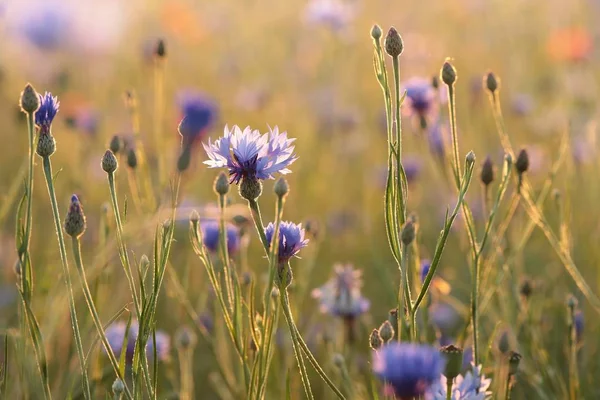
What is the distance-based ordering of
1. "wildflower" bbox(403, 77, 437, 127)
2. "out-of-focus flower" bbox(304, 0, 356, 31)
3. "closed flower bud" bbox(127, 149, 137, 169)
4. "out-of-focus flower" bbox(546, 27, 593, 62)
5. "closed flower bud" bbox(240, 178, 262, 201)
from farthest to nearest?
"out-of-focus flower" bbox(546, 27, 593, 62) < "out-of-focus flower" bbox(304, 0, 356, 31) < "wildflower" bbox(403, 77, 437, 127) < "closed flower bud" bbox(127, 149, 137, 169) < "closed flower bud" bbox(240, 178, 262, 201)

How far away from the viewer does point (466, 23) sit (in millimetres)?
4527

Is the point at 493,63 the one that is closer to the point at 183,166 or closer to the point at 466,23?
the point at 466,23

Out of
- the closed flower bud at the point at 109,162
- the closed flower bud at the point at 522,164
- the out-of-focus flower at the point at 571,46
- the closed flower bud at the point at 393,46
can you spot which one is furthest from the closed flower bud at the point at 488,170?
the out-of-focus flower at the point at 571,46

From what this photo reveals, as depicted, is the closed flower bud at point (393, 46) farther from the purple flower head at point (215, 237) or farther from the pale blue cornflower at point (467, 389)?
the purple flower head at point (215, 237)

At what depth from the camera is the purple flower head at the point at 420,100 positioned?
5.13 ft

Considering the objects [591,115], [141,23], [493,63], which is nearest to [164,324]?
[591,115]

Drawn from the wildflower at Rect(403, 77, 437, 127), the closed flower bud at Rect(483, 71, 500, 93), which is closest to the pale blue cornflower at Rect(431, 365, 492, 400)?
the closed flower bud at Rect(483, 71, 500, 93)

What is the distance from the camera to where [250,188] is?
2.85 ft

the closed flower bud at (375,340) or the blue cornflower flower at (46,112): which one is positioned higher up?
the blue cornflower flower at (46,112)

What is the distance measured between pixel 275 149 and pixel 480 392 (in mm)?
342

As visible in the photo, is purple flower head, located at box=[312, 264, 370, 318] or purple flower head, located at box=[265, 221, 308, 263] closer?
purple flower head, located at box=[265, 221, 308, 263]

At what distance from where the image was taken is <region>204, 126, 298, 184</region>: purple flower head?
2.91 ft

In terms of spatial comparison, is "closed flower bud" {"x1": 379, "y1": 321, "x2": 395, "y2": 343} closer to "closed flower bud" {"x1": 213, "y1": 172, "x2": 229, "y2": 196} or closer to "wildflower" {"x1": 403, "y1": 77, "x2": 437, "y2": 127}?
"closed flower bud" {"x1": 213, "y1": 172, "x2": 229, "y2": 196}

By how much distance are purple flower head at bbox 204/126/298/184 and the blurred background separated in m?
0.15
